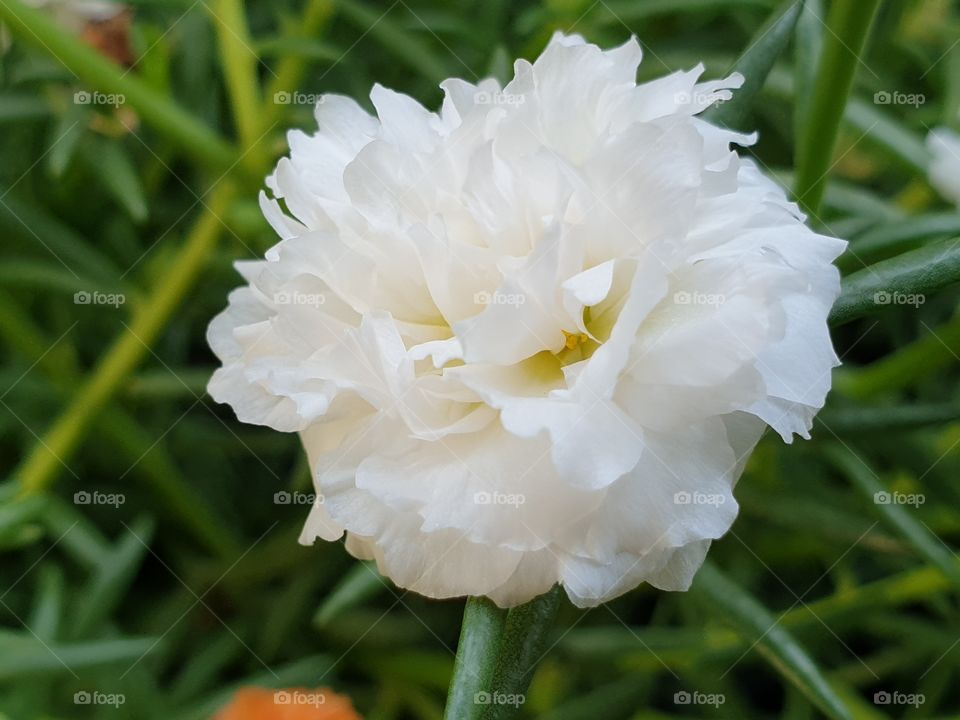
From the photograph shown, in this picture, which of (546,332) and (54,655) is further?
(54,655)

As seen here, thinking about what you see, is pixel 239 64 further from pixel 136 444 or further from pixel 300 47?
pixel 136 444

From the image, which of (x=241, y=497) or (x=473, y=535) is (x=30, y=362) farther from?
(x=473, y=535)

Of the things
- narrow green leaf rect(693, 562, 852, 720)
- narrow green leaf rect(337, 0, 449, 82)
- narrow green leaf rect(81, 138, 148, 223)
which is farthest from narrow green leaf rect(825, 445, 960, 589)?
narrow green leaf rect(81, 138, 148, 223)

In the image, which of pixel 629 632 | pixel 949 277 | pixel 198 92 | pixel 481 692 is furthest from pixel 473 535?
pixel 198 92
